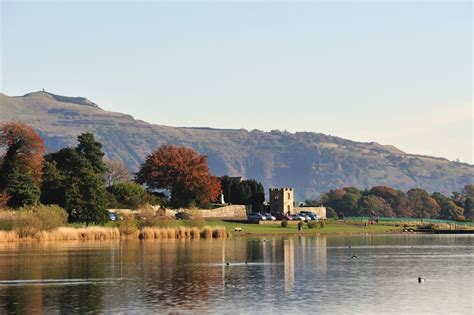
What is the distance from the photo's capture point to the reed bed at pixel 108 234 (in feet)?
324

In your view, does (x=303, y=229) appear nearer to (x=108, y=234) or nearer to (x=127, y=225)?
(x=127, y=225)

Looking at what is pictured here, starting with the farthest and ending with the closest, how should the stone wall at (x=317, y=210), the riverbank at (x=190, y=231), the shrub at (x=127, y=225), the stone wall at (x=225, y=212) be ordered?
the stone wall at (x=317, y=210), the stone wall at (x=225, y=212), the shrub at (x=127, y=225), the riverbank at (x=190, y=231)

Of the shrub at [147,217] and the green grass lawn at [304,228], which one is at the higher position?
the shrub at [147,217]

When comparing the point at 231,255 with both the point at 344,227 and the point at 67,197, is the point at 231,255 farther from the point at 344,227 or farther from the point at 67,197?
the point at 344,227

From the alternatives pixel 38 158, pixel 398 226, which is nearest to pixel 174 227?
pixel 38 158

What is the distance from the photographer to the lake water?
138 feet

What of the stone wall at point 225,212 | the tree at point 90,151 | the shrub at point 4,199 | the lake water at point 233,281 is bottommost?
the lake water at point 233,281

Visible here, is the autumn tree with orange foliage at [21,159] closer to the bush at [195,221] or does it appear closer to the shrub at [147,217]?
the shrub at [147,217]

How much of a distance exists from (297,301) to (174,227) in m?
71.3

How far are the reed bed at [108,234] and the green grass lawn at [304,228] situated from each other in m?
7.39

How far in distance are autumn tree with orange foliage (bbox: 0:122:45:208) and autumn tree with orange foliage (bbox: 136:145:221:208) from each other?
32409 millimetres

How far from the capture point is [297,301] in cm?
4334

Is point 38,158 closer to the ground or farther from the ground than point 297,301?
farther from the ground

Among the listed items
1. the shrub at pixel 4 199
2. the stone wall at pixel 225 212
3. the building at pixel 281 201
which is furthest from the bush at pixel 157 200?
the shrub at pixel 4 199
